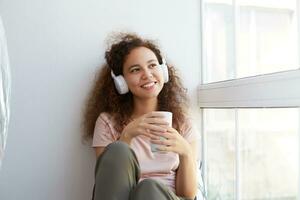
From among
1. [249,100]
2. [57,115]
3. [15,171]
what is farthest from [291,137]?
[15,171]

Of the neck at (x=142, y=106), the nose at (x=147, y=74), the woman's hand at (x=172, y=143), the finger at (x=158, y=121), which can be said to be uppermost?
the nose at (x=147, y=74)

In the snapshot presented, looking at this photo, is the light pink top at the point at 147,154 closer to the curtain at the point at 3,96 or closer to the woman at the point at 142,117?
the woman at the point at 142,117

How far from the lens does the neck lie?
4.34 feet

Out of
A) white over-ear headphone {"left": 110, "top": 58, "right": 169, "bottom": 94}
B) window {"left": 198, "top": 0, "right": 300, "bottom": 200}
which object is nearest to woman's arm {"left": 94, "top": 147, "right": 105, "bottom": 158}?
white over-ear headphone {"left": 110, "top": 58, "right": 169, "bottom": 94}

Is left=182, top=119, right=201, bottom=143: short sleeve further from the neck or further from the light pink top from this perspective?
the neck

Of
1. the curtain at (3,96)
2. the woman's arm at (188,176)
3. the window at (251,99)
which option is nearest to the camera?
the curtain at (3,96)

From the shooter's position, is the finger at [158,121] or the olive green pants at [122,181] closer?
the olive green pants at [122,181]

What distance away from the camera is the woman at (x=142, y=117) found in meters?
1.08

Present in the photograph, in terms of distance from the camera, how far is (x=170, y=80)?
1.42 meters

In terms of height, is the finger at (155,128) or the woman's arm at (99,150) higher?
the finger at (155,128)

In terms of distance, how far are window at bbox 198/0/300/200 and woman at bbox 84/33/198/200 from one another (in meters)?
0.16

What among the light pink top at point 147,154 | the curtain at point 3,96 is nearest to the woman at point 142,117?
the light pink top at point 147,154

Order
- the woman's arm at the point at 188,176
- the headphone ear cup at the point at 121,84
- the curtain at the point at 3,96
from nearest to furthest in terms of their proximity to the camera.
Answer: the curtain at the point at 3,96 < the woman's arm at the point at 188,176 < the headphone ear cup at the point at 121,84

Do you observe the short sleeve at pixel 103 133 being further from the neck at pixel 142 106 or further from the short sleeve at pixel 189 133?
the short sleeve at pixel 189 133
